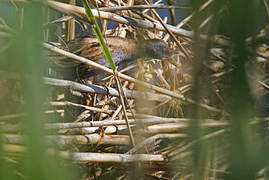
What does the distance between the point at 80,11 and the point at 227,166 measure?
3.33ft

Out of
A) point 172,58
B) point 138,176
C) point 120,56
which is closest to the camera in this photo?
point 138,176

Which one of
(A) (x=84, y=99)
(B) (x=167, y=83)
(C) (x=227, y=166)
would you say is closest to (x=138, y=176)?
(C) (x=227, y=166)

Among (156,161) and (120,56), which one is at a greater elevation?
(120,56)

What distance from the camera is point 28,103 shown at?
0.17m

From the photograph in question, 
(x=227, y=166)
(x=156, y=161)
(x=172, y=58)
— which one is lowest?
(x=156, y=161)

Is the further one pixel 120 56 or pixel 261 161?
pixel 120 56

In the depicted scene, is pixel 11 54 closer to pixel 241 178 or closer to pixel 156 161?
pixel 241 178

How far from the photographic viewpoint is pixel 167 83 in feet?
5.82

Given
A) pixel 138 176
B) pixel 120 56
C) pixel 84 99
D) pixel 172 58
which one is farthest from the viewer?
pixel 120 56

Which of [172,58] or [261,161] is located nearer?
[261,161]

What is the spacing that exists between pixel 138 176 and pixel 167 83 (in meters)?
1.50

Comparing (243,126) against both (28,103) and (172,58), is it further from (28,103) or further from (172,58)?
(172,58)

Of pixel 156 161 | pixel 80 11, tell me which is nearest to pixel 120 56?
pixel 80 11

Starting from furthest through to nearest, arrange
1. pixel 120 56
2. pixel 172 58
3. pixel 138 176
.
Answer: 1. pixel 120 56
2. pixel 172 58
3. pixel 138 176
